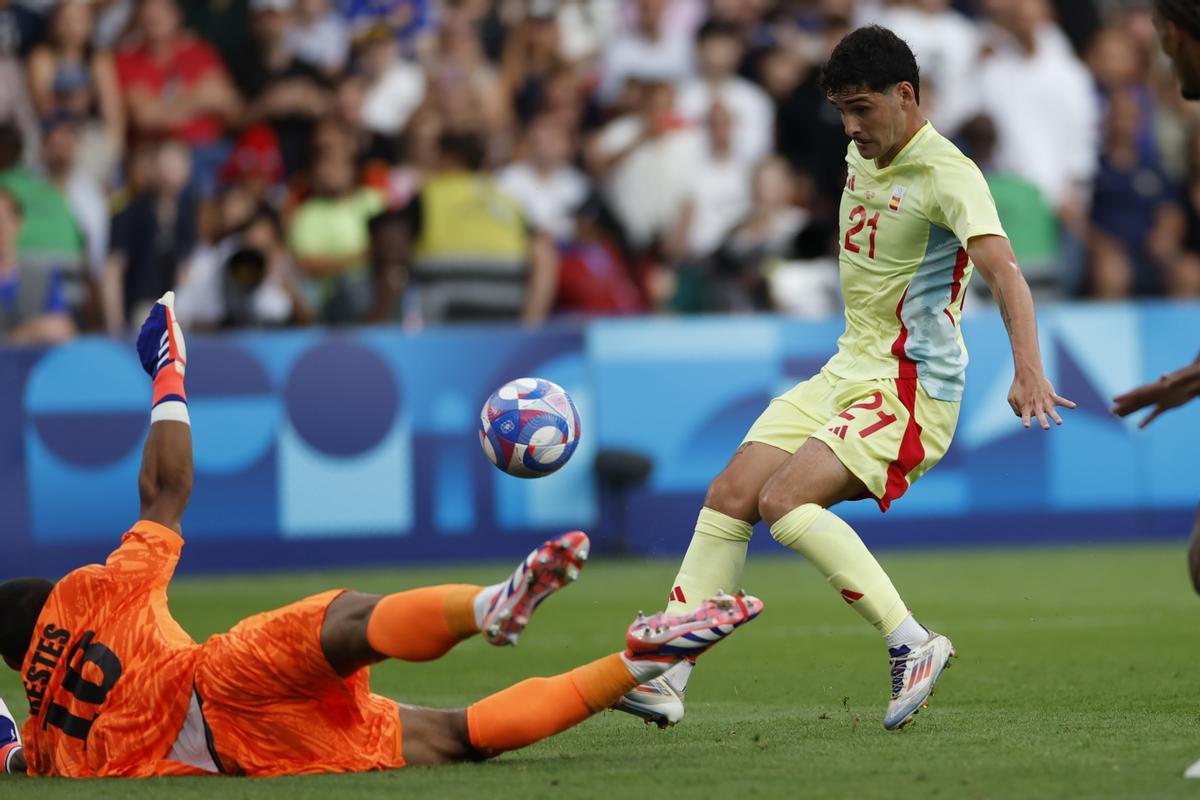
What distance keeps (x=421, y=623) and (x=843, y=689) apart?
2819 millimetres

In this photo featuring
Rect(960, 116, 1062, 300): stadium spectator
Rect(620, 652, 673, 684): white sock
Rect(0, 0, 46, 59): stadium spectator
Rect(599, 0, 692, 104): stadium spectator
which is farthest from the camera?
Rect(599, 0, 692, 104): stadium spectator

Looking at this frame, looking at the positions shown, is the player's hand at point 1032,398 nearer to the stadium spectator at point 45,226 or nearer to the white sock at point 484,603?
the white sock at point 484,603

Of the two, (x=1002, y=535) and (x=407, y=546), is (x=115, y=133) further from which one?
(x=1002, y=535)

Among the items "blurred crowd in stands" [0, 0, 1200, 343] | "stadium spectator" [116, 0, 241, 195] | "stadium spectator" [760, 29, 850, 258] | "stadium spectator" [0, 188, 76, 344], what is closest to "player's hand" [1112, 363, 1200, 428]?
"blurred crowd in stands" [0, 0, 1200, 343]

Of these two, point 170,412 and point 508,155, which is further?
point 508,155

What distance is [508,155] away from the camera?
49.7 feet

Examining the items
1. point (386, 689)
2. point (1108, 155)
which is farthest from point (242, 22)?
point (386, 689)

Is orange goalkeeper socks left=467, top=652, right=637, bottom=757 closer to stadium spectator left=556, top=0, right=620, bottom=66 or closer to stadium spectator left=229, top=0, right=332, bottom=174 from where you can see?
stadium spectator left=229, top=0, right=332, bottom=174

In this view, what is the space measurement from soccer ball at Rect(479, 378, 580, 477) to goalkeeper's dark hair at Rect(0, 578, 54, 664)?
1.61 metres

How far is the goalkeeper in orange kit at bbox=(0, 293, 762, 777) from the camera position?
5.22m

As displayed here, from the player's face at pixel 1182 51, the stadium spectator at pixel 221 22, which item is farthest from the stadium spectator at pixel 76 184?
the player's face at pixel 1182 51

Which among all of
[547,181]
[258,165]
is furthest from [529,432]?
[258,165]

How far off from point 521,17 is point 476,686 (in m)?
9.39

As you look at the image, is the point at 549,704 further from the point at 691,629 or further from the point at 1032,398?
the point at 1032,398
